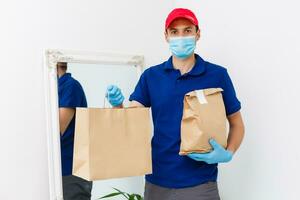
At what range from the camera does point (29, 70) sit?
1.76 meters

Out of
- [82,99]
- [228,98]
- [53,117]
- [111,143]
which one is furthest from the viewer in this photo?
[82,99]

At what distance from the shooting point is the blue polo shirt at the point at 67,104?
1.79m

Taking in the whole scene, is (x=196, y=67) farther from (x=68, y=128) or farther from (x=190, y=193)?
(x=68, y=128)

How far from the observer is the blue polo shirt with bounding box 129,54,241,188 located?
144 centimetres

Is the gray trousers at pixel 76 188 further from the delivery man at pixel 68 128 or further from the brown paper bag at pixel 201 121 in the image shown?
the brown paper bag at pixel 201 121

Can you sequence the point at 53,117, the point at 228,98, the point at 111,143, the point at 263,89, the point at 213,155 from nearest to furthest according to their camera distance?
1. the point at 111,143
2. the point at 213,155
3. the point at 228,98
4. the point at 263,89
5. the point at 53,117

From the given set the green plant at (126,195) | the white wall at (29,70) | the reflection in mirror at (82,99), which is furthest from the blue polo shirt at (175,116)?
the white wall at (29,70)

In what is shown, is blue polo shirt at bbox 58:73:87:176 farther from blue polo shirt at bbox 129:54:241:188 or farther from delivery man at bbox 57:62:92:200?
blue polo shirt at bbox 129:54:241:188

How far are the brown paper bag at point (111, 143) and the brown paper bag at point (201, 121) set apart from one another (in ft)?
0.50

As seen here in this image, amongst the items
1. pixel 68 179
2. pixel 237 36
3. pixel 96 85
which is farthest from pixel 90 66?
pixel 237 36

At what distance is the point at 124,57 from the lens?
6.67 feet

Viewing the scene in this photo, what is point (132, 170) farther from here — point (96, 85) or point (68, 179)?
point (96, 85)

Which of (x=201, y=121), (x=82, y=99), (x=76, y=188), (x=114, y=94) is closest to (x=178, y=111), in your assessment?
(x=201, y=121)

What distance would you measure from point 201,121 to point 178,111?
14cm
